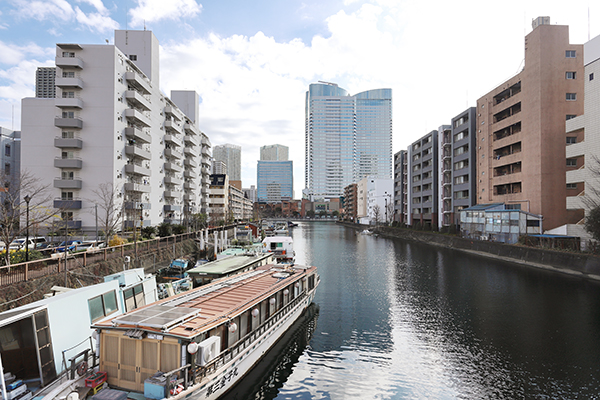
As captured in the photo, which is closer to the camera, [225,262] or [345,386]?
[345,386]

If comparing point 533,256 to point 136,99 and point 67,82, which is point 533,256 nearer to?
Answer: point 136,99

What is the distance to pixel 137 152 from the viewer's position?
2062 inches

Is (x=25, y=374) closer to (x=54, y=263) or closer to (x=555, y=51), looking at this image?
(x=54, y=263)

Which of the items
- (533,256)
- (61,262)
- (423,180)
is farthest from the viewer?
(423,180)

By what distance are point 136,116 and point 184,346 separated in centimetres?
5084

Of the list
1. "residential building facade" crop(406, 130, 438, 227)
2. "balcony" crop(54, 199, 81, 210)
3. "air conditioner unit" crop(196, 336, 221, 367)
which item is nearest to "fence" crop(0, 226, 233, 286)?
"air conditioner unit" crop(196, 336, 221, 367)

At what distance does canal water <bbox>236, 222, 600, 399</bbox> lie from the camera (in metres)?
14.0

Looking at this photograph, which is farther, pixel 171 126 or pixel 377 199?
pixel 377 199

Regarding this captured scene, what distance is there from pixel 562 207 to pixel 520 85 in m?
22.2

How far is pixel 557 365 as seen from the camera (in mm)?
15680

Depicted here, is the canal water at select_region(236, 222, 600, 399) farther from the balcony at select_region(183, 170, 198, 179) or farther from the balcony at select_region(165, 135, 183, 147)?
the balcony at select_region(183, 170, 198, 179)

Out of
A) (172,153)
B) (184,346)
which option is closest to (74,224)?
(172,153)

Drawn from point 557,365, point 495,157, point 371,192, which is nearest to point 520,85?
point 495,157

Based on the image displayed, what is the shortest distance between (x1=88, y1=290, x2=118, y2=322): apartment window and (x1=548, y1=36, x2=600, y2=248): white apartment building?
47.2 m
